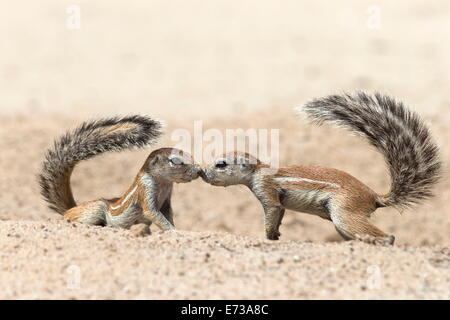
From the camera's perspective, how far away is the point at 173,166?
7.21 meters

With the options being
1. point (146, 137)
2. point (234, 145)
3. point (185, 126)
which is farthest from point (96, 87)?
point (146, 137)

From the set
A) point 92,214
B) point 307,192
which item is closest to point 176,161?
point 92,214

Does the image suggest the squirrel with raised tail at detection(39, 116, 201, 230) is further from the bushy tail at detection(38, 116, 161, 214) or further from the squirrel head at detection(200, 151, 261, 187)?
the squirrel head at detection(200, 151, 261, 187)

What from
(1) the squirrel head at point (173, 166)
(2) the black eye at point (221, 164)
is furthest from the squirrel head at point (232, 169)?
(1) the squirrel head at point (173, 166)

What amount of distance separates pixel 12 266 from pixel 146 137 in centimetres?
213

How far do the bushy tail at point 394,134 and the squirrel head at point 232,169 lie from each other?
719mm

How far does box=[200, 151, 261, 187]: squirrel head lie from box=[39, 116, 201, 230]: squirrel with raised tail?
16 cm

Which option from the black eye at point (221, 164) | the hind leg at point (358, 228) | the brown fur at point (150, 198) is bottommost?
the hind leg at point (358, 228)

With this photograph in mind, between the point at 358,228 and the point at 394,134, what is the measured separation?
920 mm

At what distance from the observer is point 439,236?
36.7ft

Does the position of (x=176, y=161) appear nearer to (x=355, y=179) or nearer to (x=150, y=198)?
(x=150, y=198)

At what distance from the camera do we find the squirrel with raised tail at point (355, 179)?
6.78 m

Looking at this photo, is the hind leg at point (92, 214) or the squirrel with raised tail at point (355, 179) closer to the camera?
the squirrel with raised tail at point (355, 179)

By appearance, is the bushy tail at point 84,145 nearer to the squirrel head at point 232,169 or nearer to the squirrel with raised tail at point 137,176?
the squirrel with raised tail at point 137,176
